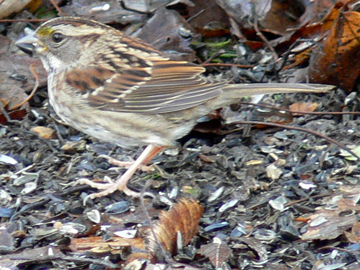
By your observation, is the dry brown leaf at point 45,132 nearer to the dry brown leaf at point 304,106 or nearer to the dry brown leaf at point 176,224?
the dry brown leaf at point 176,224

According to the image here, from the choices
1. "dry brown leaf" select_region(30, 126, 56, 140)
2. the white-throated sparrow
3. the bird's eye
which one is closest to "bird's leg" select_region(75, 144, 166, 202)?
the white-throated sparrow

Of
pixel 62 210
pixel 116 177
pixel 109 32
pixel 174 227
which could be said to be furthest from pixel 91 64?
pixel 174 227

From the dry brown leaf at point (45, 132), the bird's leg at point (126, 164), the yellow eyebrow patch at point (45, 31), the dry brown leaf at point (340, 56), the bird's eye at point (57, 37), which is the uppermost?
the yellow eyebrow patch at point (45, 31)

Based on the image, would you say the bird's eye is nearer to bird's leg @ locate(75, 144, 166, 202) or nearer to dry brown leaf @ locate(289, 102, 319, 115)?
bird's leg @ locate(75, 144, 166, 202)

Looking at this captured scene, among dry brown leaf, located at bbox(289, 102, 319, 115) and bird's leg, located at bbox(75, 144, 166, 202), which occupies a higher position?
bird's leg, located at bbox(75, 144, 166, 202)

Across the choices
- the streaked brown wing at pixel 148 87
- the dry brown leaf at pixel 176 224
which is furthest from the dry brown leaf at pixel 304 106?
the dry brown leaf at pixel 176 224

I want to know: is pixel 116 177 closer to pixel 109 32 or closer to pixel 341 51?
pixel 109 32

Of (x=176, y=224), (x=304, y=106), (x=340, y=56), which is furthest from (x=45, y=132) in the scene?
(x=340, y=56)

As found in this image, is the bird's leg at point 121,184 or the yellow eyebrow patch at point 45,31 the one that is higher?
the yellow eyebrow patch at point 45,31
